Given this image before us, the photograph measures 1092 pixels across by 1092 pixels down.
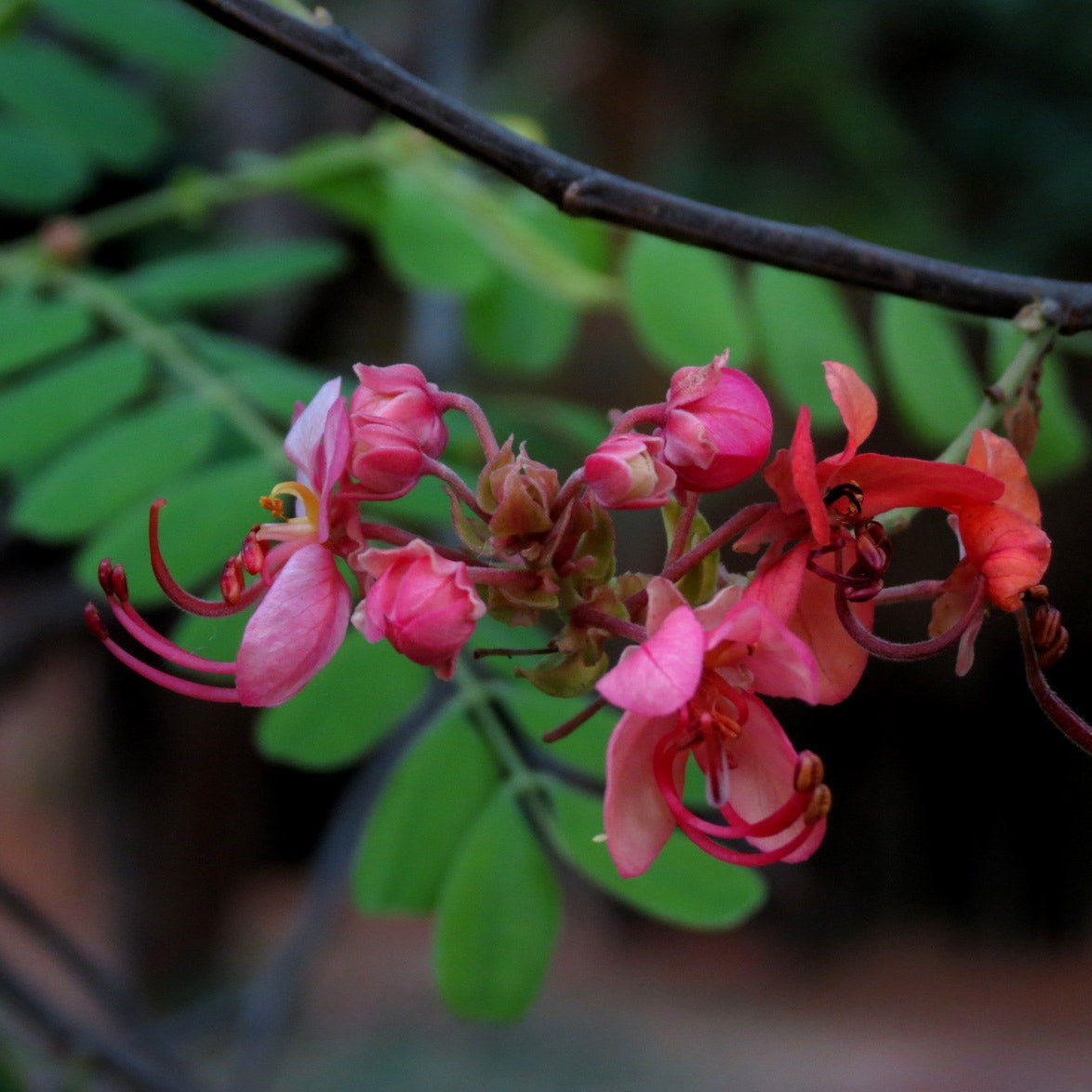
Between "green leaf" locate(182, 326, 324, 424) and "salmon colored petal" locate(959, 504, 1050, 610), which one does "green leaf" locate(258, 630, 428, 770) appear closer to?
"green leaf" locate(182, 326, 324, 424)

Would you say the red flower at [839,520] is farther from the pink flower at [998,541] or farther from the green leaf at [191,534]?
the green leaf at [191,534]

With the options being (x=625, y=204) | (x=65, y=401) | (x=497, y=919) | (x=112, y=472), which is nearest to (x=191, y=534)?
(x=112, y=472)

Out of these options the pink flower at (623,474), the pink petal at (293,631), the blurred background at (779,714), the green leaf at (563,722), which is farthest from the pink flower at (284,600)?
the blurred background at (779,714)

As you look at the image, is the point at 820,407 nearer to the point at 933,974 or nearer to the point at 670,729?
the point at 670,729

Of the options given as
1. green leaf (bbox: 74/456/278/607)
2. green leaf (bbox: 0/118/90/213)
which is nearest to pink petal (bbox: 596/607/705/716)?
green leaf (bbox: 74/456/278/607)

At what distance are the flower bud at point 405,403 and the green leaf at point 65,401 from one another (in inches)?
21.9

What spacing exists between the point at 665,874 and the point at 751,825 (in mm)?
410

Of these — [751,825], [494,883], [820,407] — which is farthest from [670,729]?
[820,407]

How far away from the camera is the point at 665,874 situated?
0.89 m

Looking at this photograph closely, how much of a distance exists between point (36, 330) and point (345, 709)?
0.47 meters

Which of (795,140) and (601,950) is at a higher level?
(795,140)

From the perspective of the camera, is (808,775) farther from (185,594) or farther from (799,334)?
(799,334)

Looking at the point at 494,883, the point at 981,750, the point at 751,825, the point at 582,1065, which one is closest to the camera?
the point at 751,825

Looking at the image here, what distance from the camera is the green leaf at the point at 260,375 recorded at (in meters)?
1.08
